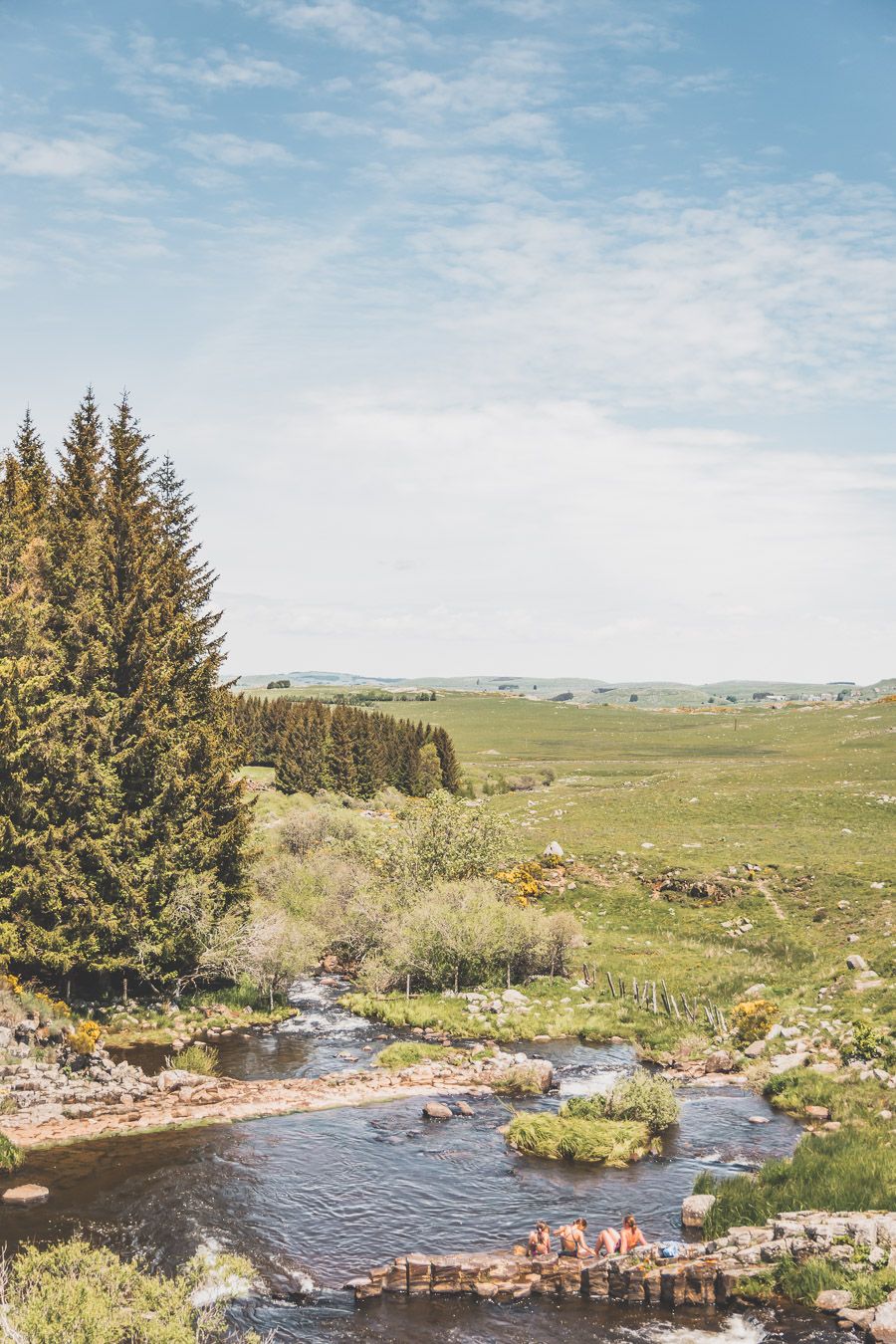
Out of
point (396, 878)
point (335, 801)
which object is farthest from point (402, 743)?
point (396, 878)

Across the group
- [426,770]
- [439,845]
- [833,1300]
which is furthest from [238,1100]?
[426,770]

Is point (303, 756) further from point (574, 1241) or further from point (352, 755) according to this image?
point (574, 1241)

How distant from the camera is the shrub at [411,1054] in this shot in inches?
1272

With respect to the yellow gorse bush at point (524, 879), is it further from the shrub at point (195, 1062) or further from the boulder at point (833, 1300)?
the boulder at point (833, 1300)

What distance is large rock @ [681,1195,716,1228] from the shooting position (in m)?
20.2

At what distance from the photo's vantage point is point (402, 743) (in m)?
125

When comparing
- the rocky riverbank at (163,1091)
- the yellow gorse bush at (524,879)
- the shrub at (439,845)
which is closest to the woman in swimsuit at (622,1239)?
the rocky riverbank at (163,1091)

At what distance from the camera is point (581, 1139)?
971 inches

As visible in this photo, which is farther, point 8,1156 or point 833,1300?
point 8,1156

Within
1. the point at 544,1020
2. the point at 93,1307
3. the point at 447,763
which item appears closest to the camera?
the point at 93,1307

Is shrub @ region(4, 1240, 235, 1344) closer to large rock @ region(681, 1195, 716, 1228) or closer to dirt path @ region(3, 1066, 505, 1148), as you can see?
dirt path @ region(3, 1066, 505, 1148)

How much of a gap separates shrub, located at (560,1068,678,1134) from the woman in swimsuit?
696 centimetres

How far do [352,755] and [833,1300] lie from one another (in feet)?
314

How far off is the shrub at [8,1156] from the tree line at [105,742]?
1114cm
